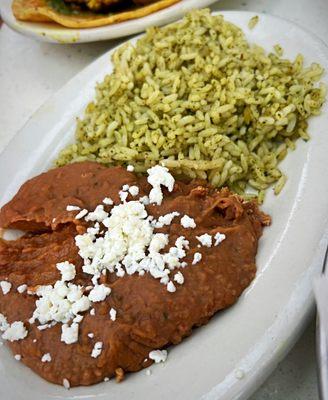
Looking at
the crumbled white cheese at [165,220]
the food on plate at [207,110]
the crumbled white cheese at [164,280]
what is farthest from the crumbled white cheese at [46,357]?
the food on plate at [207,110]

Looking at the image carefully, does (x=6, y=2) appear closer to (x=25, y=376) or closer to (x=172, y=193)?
(x=172, y=193)

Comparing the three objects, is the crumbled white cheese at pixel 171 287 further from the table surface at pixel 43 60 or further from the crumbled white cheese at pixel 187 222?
the table surface at pixel 43 60

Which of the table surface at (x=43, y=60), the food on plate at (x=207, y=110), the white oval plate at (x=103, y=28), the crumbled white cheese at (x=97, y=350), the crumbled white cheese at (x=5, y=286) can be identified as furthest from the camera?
the table surface at (x=43, y=60)

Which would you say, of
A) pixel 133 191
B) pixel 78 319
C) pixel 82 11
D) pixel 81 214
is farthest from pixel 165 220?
pixel 82 11

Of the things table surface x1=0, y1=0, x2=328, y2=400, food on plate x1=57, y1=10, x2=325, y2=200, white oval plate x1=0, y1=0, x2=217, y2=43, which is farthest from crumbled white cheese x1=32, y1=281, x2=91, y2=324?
white oval plate x1=0, y1=0, x2=217, y2=43

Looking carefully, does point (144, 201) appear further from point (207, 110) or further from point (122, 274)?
point (207, 110)

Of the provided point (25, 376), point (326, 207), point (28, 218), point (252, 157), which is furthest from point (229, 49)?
point (25, 376)

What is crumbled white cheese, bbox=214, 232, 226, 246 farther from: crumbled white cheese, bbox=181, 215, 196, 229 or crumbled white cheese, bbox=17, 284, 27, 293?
crumbled white cheese, bbox=17, 284, 27, 293
